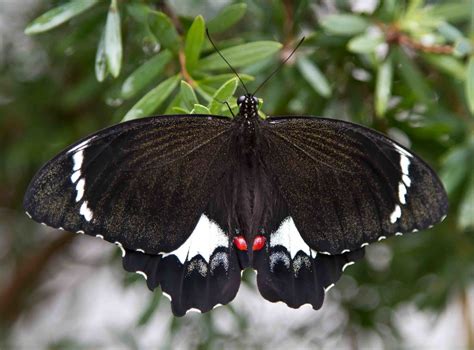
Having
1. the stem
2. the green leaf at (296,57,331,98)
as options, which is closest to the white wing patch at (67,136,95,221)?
the green leaf at (296,57,331,98)

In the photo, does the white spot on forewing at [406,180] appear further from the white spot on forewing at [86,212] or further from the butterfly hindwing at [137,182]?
the white spot on forewing at [86,212]

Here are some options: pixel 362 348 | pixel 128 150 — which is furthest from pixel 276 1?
pixel 362 348

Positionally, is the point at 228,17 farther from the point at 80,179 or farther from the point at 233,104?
the point at 80,179

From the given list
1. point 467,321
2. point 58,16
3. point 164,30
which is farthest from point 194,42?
point 467,321

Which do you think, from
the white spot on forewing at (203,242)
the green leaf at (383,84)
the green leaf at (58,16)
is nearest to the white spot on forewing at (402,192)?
the green leaf at (383,84)

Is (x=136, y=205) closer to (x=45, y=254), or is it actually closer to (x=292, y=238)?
(x=292, y=238)

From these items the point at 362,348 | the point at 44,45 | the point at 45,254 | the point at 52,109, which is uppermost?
the point at 44,45
